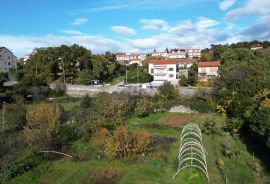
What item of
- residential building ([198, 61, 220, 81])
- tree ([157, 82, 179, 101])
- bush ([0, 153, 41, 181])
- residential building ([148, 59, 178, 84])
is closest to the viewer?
bush ([0, 153, 41, 181])

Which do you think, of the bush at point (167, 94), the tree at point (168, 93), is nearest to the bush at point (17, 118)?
the bush at point (167, 94)

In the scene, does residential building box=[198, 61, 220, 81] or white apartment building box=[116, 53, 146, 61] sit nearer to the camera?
residential building box=[198, 61, 220, 81]

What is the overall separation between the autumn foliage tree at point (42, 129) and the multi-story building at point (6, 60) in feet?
151

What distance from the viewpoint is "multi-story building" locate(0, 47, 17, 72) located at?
210 feet

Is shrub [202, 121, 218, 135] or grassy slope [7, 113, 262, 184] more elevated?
shrub [202, 121, 218, 135]

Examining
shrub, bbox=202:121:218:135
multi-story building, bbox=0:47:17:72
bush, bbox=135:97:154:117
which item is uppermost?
multi-story building, bbox=0:47:17:72

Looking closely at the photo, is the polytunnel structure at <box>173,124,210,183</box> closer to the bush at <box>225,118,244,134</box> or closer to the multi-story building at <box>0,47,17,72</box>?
the bush at <box>225,118,244,134</box>

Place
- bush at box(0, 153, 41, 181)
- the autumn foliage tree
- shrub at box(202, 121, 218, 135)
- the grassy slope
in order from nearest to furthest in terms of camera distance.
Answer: the grassy slope, bush at box(0, 153, 41, 181), the autumn foliage tree, shrub at box(202, 121, 218, 135)

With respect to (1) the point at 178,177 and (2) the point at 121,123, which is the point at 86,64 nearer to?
(2) the point at 121,123

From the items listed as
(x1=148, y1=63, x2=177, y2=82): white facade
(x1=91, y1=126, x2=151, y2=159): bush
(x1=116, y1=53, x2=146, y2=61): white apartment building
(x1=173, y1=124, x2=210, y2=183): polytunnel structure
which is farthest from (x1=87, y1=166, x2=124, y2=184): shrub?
(x1=116, y1=53, x2=146, y2=61): white apartment building

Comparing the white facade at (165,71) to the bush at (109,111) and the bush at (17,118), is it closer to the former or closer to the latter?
the bush at (109,111)

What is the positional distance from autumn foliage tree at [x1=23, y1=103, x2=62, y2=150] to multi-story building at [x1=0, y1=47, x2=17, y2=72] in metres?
46.0

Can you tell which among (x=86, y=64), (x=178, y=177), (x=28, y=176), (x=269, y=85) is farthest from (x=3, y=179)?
(x=86, y=64)

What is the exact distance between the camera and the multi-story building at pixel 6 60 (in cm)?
6412
